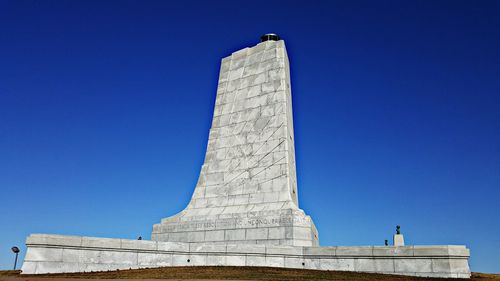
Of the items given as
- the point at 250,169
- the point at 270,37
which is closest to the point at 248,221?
the point at 250,169

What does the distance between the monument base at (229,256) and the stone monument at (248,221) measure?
31 millimetres

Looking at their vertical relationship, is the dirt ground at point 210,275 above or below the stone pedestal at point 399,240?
below

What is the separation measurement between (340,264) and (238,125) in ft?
31.5

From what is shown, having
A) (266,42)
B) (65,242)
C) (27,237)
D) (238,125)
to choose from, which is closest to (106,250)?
(65,242)

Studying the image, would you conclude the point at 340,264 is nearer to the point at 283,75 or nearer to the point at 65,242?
the point at 65,242

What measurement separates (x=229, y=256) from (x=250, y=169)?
5877 mm

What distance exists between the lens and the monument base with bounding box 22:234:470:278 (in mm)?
12734

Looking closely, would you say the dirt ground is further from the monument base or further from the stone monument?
Result: the stone monument

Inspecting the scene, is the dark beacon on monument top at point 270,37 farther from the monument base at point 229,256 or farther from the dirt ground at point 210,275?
the dirt ground at point 210,275

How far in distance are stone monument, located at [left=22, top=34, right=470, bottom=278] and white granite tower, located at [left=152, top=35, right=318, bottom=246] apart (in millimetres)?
50

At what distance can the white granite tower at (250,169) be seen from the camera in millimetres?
17625

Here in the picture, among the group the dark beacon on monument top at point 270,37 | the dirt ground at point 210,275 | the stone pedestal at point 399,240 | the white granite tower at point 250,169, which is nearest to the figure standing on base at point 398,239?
the stone pedestal at point 399,240

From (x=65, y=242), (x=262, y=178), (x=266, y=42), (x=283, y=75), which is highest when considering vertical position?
(x=266, y=42)

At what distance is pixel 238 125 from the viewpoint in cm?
2152
